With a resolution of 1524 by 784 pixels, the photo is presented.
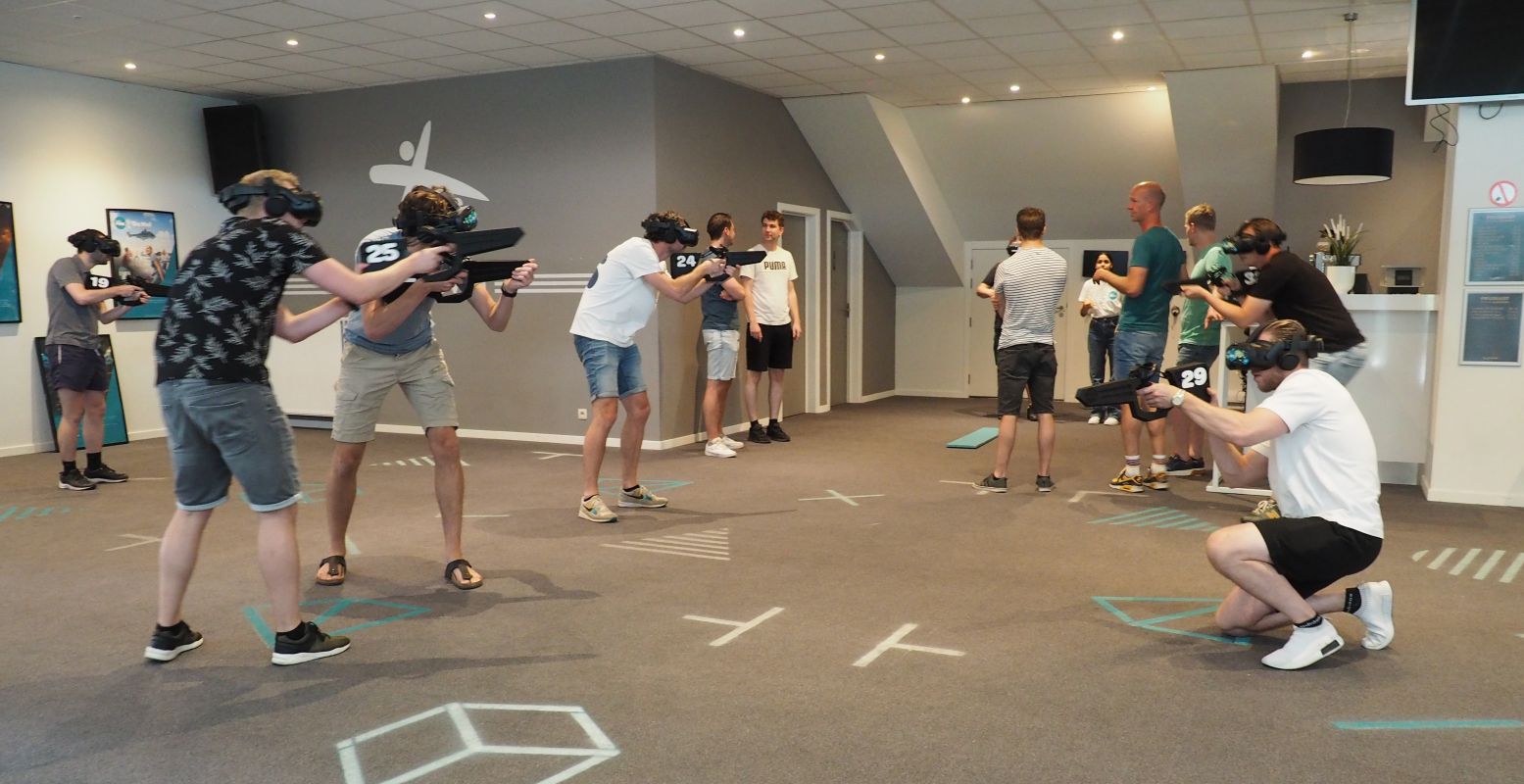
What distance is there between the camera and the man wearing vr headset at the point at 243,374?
3.06m

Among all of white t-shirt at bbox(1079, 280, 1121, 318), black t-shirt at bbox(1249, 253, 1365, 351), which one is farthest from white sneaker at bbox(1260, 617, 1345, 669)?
white t-shirt at bbox(1079, 280, 1121, 318)

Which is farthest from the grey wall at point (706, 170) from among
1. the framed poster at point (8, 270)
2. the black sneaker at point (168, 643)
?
the framed poster at point (8, 270)

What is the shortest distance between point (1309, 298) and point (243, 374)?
4.55 metres

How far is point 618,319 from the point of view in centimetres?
521

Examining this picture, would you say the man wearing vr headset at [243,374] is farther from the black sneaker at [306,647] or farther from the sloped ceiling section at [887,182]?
the sloped ceiling section at [887,182]

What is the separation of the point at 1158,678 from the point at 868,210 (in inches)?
314

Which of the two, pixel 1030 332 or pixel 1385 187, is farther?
pixel 1385 187

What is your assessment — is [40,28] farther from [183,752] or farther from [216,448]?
[183,752]

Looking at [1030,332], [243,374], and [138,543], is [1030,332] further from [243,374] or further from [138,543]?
[138,543]

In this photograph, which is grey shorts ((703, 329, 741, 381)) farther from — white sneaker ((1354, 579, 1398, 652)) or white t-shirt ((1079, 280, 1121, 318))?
white sneaker ((1354, 579, 1398, 652))

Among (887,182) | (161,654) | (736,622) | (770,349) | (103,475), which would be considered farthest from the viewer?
(887,182)

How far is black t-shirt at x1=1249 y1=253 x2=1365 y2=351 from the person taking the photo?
482cm

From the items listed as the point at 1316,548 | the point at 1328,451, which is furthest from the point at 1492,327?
the point at 1316,548

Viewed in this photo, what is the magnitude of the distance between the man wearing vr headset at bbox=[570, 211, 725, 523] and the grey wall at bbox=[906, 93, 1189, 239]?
5.35 metres
